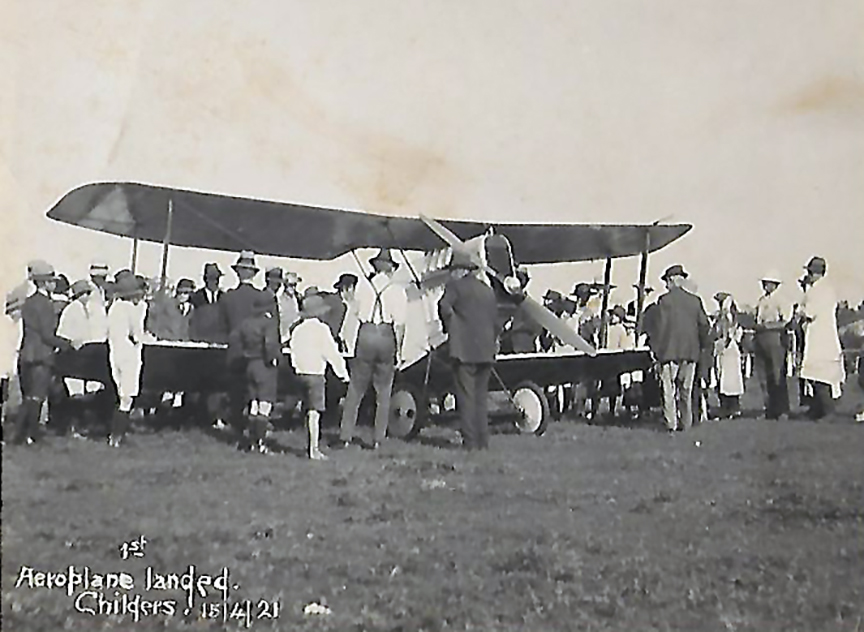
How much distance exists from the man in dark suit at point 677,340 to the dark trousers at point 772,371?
0.18 metres

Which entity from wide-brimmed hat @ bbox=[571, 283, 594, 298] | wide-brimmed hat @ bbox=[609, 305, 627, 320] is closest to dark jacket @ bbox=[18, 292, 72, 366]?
wide-brimmed hat @ bbox=[571, 283, 594, 298]

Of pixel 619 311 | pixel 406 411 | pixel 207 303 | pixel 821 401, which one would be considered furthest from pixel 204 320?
pixel 821 401

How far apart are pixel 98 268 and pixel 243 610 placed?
39.0 inches

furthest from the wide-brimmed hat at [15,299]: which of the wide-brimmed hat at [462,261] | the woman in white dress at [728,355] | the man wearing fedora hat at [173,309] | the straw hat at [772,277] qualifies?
the straw hat at [772,277]

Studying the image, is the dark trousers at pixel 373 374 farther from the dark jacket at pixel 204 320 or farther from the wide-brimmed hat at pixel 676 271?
the wide-brimmed hat at pixel 676 271

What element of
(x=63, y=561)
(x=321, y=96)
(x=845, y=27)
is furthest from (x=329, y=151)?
(x=845, y=27)

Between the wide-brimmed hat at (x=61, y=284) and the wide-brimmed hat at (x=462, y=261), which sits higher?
the wide-brimmed hat at (x=462, y=261)

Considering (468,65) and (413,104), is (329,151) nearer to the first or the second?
(413,104)

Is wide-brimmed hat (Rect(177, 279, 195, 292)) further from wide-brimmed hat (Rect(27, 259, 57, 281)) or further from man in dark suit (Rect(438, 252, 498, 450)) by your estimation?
man in dark suit (Rect(438, 252, 498, 450))

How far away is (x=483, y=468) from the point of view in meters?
2.70

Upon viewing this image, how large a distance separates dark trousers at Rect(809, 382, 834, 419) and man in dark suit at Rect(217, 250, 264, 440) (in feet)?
5.23

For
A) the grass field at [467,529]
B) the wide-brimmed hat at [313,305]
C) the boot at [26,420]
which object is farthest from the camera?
the wide-brimmed hat at [313,305]

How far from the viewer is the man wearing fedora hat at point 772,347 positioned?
2.82 metres

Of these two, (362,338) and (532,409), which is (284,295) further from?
(532,409)
